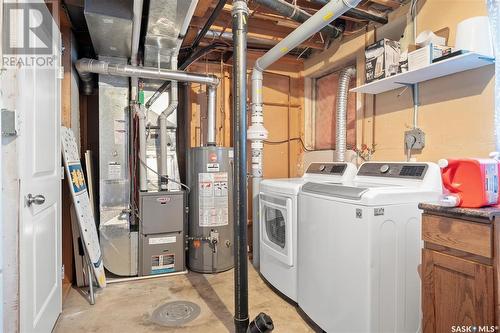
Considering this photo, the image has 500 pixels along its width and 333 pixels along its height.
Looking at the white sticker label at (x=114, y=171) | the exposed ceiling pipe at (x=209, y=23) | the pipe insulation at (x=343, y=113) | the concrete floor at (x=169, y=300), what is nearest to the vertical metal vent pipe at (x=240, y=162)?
the concrete floor at (x=169, y=300)

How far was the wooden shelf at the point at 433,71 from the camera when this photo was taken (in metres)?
1.77

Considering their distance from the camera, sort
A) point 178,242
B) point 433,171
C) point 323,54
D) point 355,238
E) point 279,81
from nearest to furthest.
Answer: point 355,238 < point 433,171 < point 178,242 < point 323,54 < point 279,81

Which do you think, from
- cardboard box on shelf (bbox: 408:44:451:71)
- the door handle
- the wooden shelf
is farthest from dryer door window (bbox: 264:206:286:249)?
the door handle

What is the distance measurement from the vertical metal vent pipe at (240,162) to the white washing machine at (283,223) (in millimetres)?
559

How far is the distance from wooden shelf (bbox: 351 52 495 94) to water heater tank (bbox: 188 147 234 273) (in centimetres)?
157

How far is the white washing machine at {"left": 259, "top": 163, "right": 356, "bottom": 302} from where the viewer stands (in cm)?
214

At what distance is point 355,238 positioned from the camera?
Result: 1.56 meters

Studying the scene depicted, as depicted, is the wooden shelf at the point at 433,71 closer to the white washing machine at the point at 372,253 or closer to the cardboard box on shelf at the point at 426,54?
the cardboard box on shelf at the point at 426,54

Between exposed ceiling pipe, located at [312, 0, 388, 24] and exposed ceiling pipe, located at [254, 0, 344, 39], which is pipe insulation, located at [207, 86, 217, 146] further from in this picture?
exposed ceiling pipe, located at [312, 0, 388, 24]

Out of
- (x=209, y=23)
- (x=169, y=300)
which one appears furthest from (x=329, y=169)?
(x=169, y=300)

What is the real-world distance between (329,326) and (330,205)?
75 cm

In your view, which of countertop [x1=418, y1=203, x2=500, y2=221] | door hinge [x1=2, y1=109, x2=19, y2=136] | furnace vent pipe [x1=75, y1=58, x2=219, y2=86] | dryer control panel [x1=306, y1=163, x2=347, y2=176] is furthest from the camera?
furnace vent pipe [x1=75, y1=58, x2=219, y2=86]

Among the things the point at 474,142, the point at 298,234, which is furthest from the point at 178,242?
the point at 474,142

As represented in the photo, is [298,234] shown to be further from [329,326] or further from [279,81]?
[279,81]
